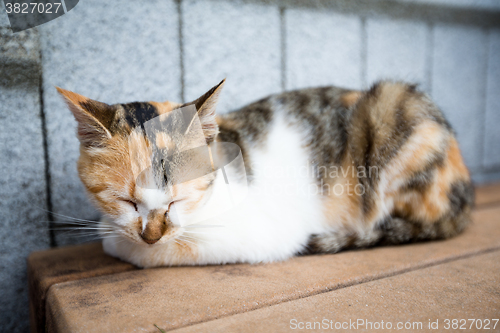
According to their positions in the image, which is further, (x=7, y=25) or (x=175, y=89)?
(x=175, y=89)

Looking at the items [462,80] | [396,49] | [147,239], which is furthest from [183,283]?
[462,80]

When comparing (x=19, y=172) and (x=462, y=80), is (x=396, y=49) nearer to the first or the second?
(x=462, y=80)

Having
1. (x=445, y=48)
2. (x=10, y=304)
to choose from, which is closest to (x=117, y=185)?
(x=10, y=304)

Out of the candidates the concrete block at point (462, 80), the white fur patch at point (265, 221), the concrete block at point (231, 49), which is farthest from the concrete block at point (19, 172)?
the concrete block at point (462, 80)

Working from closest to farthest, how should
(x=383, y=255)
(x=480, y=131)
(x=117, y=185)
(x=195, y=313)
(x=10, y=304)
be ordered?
(x=195, y=313) < (x=117, y=185) < (x=383, y=255) < (x=10, y=304) < (x=480, y=131)

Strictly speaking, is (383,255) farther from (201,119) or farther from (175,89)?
(175,89)

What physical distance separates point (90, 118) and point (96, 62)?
61 cm

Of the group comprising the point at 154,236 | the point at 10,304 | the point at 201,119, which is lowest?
the point at 10,304

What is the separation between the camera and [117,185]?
992mm

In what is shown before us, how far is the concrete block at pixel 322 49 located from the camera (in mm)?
1889

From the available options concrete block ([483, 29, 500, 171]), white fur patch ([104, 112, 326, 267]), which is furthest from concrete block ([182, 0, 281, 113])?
concrete block ([483, 29, 500, 171])

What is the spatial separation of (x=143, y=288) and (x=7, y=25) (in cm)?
111

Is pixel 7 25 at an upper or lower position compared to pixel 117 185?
upper

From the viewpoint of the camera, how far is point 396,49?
2207 mm
